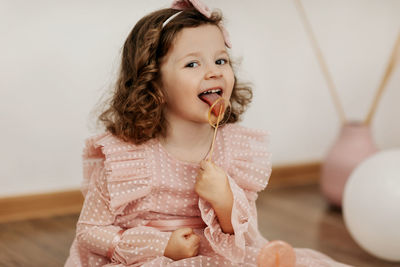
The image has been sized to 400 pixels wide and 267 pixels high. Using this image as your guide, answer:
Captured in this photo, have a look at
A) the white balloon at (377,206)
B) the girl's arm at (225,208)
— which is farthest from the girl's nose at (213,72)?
the white balloon at (377,206)

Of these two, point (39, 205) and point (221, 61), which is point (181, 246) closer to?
point (221, 61)

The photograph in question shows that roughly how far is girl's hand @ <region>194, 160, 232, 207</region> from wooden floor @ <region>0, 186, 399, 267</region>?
0.60m

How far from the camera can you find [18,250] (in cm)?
156

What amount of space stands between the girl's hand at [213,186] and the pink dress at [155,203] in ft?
0.08

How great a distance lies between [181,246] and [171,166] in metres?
0.17

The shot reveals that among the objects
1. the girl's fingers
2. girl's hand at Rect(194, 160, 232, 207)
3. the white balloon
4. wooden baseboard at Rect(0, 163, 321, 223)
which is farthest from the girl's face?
wooden baseboard at Rect(0, 163, 321, 223)

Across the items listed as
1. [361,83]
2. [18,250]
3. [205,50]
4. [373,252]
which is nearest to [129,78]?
[205,50]

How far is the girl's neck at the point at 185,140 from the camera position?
45.9 inches

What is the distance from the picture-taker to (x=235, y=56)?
2.05m

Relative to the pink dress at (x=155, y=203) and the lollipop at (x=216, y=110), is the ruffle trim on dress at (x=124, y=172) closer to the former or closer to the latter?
the pink dress at (x=155, y=203)

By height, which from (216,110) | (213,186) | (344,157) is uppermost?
(216,110)

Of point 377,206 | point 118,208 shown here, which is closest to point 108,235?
point 118,208

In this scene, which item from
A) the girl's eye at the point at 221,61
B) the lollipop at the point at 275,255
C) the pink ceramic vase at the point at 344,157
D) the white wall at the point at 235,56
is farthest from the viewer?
the pink ceramic vase at the point at 344,157

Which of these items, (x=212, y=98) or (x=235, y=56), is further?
(x=235, y=56)
